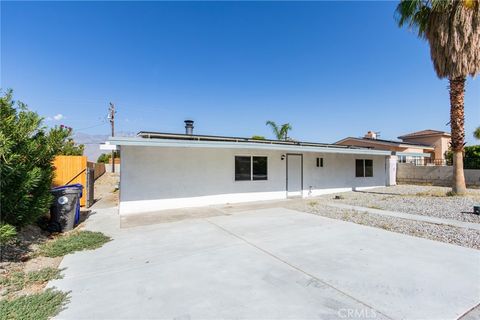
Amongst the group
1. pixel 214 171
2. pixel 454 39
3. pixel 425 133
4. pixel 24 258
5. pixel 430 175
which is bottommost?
pixel 24 258

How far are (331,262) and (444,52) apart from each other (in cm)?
1211

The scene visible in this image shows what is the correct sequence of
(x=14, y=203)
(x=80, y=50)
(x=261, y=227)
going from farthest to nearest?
(x=80, y=50) → (x=261, y=227) → (x=14, y=203)

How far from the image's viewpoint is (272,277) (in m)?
3.47

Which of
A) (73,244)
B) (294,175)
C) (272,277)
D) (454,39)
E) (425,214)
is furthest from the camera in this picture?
(294,175)

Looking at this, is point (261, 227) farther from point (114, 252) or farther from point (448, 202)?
point (448, 202)

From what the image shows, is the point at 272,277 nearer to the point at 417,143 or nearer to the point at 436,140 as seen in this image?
the point at 417,143

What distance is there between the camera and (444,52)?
10.8 m

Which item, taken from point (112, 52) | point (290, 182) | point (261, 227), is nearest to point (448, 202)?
point (290, 182)

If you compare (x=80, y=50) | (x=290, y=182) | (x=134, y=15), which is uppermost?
(x=134, y=15)

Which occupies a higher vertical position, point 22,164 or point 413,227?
point 22,164

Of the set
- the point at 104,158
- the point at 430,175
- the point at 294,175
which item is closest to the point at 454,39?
the point at 294,175

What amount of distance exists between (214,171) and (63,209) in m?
5.34

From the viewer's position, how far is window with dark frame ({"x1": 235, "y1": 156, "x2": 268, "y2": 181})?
35.6ft

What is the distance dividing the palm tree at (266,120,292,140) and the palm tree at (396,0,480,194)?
51.2 feet
